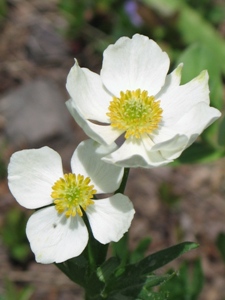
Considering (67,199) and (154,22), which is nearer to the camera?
(67,199)

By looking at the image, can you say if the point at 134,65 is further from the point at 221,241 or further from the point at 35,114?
the point at 35,114

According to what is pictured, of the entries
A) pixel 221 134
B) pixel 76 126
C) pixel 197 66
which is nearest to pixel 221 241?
pixel 221 134

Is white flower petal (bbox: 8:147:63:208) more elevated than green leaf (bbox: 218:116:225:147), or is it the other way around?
green leaf (bbox: 218:116:225:147)

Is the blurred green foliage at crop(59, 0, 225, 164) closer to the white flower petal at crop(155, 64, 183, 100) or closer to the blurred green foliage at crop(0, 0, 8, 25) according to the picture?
the blurred green foliage at crop(0, 0, 8, 25)

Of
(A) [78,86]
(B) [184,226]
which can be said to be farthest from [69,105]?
(B) [184,226]

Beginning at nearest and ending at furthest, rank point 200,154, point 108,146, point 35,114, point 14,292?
point 108,146, point 200,154, point 14,292, point 35,114

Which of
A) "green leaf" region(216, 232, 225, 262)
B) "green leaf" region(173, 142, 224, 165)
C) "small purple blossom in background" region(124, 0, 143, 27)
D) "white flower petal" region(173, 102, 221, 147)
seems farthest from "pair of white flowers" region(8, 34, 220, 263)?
"small purple blossom in background" region(124, 0, 143, 27)
